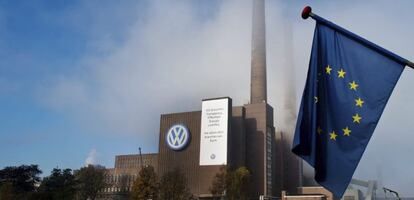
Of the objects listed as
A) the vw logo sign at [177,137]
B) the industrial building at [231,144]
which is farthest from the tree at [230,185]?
the vw logo sign at [177,137]

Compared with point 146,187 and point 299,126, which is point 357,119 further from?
point 146,187

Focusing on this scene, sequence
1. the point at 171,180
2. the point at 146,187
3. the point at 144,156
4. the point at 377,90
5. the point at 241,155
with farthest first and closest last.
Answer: the point at 144,156 < the point at 241,155 < the point at 171,180 < the point at 146,187 < the point at 377,90

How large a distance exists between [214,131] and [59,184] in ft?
142

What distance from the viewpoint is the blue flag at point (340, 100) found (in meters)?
9.88

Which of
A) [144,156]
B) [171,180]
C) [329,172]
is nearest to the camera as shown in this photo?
[329,172]

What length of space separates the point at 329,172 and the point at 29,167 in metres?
116

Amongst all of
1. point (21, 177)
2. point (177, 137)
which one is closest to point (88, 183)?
point (21, 177)

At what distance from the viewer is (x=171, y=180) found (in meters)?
95.7

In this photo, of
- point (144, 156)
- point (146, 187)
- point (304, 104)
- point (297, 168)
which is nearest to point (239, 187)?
point (146, 187)

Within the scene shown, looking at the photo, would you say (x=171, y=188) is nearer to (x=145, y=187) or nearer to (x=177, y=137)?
(x=145, y=187)

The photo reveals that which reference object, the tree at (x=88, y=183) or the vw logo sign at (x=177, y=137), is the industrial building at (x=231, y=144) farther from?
the tree at (x=88, y=183)

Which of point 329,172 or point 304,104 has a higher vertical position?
point 304,104

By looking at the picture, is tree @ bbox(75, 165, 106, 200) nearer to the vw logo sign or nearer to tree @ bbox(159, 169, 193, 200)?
tree @ bbox(159, 169, 193, 200)

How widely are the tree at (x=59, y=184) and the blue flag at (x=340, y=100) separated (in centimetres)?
8388
